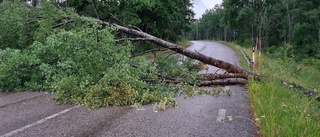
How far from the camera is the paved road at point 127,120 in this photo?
4734 mm

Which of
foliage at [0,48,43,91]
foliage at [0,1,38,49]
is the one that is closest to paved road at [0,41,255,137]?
foliage at [0,48,43,91]

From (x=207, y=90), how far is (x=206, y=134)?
3.56 metres

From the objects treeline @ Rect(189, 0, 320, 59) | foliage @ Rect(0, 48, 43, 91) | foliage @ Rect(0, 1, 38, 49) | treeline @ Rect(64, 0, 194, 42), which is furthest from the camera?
treeline @ Rect(189, 0, 320, 59)

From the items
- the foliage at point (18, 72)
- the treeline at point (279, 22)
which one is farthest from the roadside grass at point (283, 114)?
the treeline at point (279, 22)

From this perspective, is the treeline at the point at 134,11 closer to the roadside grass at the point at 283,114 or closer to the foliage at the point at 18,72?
the foliage at the point at 18,72

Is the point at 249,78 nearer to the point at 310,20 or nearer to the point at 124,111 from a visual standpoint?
the point at 124,111

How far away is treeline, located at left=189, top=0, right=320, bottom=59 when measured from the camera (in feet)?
139

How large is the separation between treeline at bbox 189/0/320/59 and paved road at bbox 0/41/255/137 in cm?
3166

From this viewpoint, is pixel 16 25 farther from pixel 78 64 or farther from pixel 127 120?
pixel 127 120

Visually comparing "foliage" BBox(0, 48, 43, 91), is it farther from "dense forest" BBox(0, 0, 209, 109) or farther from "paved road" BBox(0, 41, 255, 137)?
"paved road" BBox(0, 41, 255, 137)

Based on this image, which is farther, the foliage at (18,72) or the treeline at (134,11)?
the treeline at (134,11)

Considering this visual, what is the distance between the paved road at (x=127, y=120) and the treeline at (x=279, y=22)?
31.7 m

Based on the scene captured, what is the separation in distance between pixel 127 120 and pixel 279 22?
186ft

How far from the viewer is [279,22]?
185 feet
